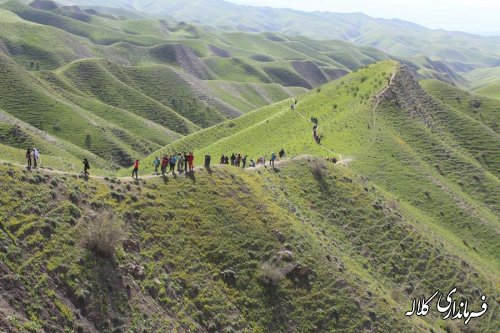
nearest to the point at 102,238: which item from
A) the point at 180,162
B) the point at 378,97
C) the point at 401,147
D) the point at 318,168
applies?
the point at 180,162

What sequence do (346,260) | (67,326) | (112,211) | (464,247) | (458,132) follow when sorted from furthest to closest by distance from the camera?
(458,132), (464,247), (346,260), (112,211), (67,326)

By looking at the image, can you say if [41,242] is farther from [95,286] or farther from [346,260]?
[346,260]

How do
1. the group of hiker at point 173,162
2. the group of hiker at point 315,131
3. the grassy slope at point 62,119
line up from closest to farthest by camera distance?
the group of hiker at point 173,162 → the group of hiker at point 315,131 → the grassy slope at point 62,119

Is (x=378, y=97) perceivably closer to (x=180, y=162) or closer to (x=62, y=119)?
(x=180, y=162)

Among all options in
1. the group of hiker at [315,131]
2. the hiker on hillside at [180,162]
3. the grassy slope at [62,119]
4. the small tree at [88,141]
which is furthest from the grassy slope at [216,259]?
the small tree at [88,141]

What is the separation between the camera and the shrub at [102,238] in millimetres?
31266

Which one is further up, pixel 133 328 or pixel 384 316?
pixel 133 328

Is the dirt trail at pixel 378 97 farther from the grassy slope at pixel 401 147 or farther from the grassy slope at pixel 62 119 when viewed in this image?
the grassy slope at pixel 62 119

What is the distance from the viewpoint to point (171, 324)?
1240 inches

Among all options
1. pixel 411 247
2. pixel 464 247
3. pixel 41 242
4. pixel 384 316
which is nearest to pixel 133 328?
pixel 41 242

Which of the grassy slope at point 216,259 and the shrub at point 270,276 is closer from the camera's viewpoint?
the grassy slope at point 216,259

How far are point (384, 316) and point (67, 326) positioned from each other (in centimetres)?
2569

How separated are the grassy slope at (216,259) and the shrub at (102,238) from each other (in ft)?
1.67

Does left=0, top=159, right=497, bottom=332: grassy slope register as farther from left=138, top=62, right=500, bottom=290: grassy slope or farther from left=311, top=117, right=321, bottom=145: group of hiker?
left=311, top=117, right=321, bottom=145: group of hiker
